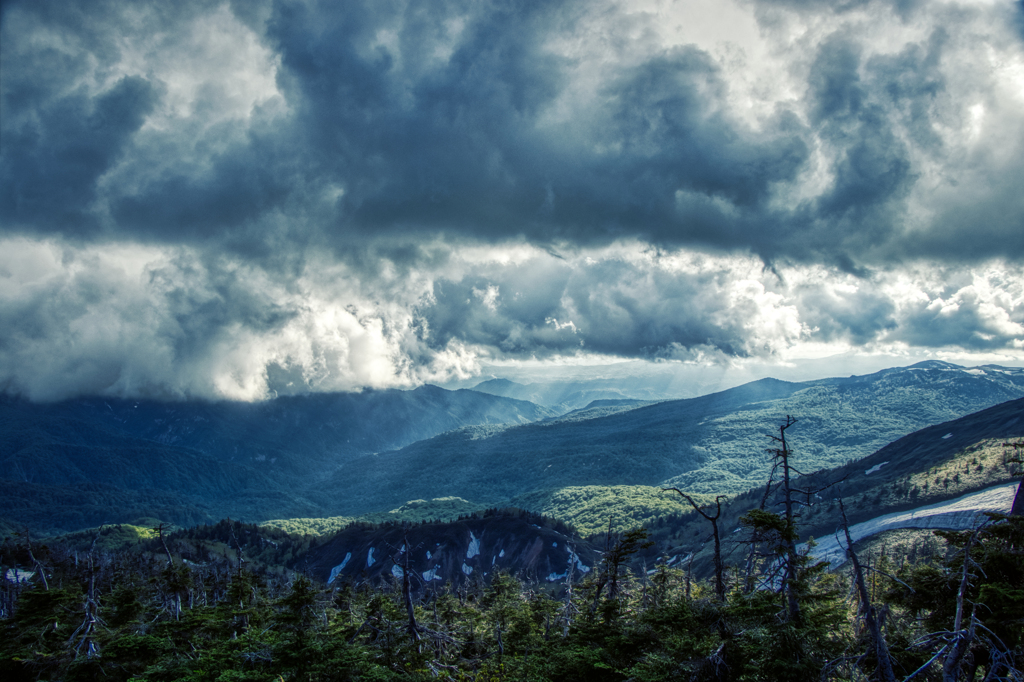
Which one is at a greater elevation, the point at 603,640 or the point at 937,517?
the point at 603,640

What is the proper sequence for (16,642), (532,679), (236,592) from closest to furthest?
(532,679) → (16,642) → (236,592)

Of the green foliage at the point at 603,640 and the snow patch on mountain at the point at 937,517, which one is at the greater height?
the green foliage at the point at 603,640

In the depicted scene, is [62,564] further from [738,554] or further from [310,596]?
[738,554]

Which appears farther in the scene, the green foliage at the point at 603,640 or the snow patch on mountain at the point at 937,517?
the snow patch on mountain at the point at 937,517

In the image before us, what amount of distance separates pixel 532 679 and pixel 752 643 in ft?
33.0

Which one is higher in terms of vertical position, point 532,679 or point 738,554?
point 532,679

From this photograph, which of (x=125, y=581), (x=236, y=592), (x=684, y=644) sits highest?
(x=684, y=644)

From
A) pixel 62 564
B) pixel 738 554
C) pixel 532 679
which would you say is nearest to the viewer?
pixel 532 679

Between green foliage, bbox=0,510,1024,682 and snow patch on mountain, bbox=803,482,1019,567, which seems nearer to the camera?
green foliage, bbox=0,510,1024,682

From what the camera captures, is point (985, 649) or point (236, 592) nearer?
point (985, 649)

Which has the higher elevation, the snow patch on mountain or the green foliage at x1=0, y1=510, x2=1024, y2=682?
the green foliage at x1=0, y1=510, x2=1024, y2=682

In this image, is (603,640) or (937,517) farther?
(937,517)

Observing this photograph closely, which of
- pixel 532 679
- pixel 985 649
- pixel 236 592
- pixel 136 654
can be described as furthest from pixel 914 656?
pixel 236 592

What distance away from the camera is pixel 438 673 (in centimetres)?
2867
